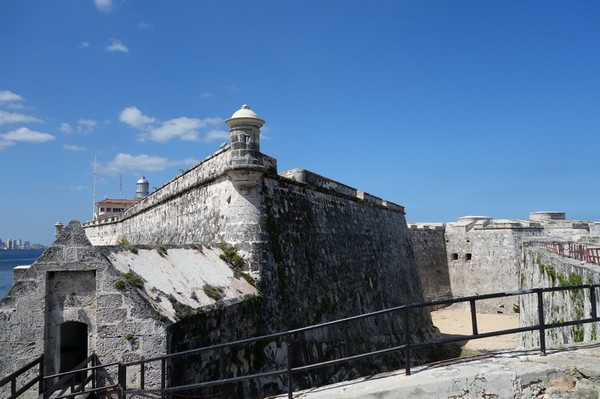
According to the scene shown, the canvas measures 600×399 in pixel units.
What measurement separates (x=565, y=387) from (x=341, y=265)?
10731mm

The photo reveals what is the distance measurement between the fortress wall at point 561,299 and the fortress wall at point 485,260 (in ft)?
54.7

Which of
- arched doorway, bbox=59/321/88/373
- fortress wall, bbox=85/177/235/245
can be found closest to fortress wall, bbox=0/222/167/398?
arched doorway, bbox=59/321/88/373

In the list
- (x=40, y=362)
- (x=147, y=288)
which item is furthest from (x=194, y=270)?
(x=40, y=362)

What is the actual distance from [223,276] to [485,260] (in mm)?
28153

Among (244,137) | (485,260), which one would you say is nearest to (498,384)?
(244,137)

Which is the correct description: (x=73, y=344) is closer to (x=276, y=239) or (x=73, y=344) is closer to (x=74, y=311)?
(x=74, y=311)

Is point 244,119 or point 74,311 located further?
point 244,119

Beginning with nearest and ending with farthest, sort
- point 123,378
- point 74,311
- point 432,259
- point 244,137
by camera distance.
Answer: point 123,378
point 74,311
point 244,137
point 432,259

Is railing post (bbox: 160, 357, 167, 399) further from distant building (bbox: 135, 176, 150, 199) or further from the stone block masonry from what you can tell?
distant building (bbox: 135, 176, 150, 199)

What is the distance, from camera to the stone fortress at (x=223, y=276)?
→ 659 centimetres

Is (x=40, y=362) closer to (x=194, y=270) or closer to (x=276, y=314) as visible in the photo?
(x=194, y=270)

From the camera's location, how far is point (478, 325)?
89.7 ft

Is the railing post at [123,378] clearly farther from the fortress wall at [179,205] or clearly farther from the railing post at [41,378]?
the fortress wall at [179,205]

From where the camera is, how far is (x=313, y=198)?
47.4 feet
